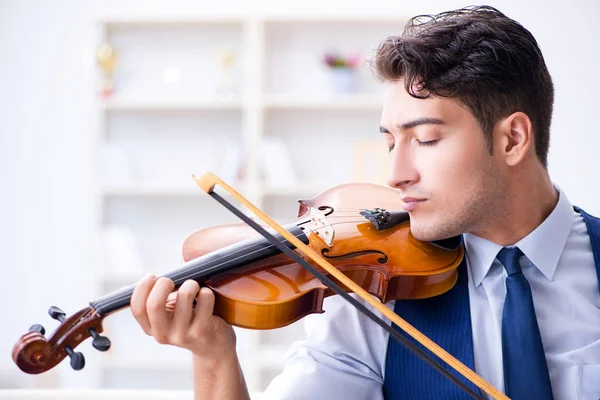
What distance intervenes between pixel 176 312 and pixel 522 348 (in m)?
0.61

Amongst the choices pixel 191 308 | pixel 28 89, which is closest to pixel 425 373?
pixel 191 308

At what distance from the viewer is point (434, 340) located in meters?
1.39

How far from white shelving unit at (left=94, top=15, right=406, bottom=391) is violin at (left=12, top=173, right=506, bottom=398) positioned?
2399mm

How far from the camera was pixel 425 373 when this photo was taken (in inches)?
53.8

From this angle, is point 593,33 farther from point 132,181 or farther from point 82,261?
point 82,261

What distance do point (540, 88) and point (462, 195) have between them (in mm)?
282

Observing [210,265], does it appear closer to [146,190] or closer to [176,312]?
[176,312]

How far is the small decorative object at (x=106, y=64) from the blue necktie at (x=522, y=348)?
296cm

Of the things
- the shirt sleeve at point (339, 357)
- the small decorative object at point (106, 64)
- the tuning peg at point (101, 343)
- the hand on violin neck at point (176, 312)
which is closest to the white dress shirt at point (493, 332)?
the shirt sleeve at point (339, 357)

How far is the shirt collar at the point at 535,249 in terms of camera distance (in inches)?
57.5

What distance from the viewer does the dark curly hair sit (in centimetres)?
140

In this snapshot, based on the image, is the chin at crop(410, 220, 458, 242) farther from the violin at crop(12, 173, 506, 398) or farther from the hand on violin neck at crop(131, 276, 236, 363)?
the hand on violin neck at crop(131, 276, 236, 363)

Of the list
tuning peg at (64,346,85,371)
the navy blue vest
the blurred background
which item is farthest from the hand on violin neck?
the blurred background

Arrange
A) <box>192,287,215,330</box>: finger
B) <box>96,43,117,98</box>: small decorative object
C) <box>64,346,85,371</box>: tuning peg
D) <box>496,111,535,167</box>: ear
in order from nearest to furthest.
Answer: <box>64,346,85,371</box>: tuning peg < <box>192,287,215,330</box>: finger < <box>496,111,535,167</box>: ear < <box>96,43,117,98</box>: small decorative object
